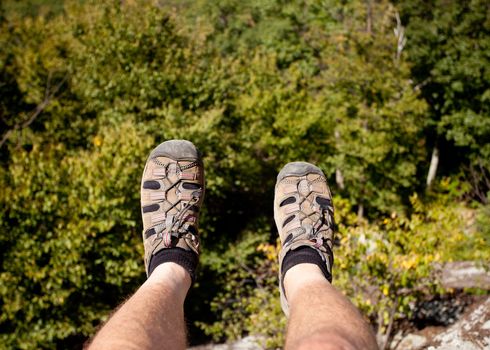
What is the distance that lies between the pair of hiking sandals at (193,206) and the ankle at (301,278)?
98 mm

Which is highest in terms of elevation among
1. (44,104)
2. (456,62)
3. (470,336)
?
(44,104)

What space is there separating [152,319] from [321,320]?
794 millimetres

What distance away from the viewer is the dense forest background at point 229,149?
631cm

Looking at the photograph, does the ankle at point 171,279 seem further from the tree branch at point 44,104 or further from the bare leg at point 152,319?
the tree branch at point 44,104

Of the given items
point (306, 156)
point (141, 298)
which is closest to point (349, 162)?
point (306, 156)

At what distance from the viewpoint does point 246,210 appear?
13.1 metres

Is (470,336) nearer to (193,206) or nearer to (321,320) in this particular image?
(193,206)

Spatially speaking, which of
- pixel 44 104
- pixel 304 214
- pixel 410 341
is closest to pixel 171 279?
pixel 304 214

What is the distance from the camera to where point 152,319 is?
197 centimetres

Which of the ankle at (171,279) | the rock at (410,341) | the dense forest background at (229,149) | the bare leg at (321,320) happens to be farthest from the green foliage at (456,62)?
the ankle at (171,279)

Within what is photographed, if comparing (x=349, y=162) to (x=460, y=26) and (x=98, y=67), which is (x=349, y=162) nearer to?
(x=460, y=26)

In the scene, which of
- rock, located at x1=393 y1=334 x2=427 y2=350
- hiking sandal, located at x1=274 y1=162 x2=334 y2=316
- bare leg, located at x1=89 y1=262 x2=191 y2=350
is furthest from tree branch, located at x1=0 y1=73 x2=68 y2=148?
rock, located at x1=393 y1=334 x2=427 y2=350

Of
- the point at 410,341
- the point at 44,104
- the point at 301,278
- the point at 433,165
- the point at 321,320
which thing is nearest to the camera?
the point at 321,320

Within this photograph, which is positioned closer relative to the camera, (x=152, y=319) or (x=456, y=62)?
(x=152, y=319)
